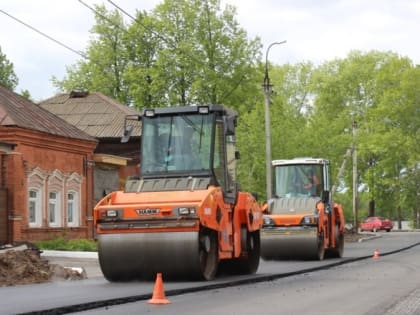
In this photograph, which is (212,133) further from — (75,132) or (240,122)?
(240,122)

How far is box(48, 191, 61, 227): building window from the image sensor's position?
3550 cm

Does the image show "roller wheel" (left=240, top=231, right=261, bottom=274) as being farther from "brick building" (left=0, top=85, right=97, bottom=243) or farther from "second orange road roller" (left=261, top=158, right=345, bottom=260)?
"brick building" (left=0, top=85, right=97, bottom=243)

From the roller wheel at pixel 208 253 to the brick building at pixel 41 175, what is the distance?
12797 mm

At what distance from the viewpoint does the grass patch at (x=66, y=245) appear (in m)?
32.0

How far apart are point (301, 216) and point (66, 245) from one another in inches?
344

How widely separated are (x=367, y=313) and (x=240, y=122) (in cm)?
3952

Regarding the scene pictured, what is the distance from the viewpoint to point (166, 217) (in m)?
18.7

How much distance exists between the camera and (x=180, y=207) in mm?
18703

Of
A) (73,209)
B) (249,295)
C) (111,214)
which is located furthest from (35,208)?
(249,295)

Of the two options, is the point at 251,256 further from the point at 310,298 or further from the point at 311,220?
the point at 310,298

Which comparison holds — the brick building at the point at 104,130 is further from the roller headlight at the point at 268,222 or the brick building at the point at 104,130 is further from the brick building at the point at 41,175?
the roller headlight at the point at 268,222

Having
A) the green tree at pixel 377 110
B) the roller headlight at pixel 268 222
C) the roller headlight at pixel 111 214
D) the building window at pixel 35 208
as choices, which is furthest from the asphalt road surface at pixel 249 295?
the green tree at pixel 377 110

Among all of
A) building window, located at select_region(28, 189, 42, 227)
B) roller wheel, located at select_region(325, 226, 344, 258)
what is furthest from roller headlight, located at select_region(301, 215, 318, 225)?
building window, located at select_region(28, 189, 42, 227)

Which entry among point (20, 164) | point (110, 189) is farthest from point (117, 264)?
point (110, 189)
